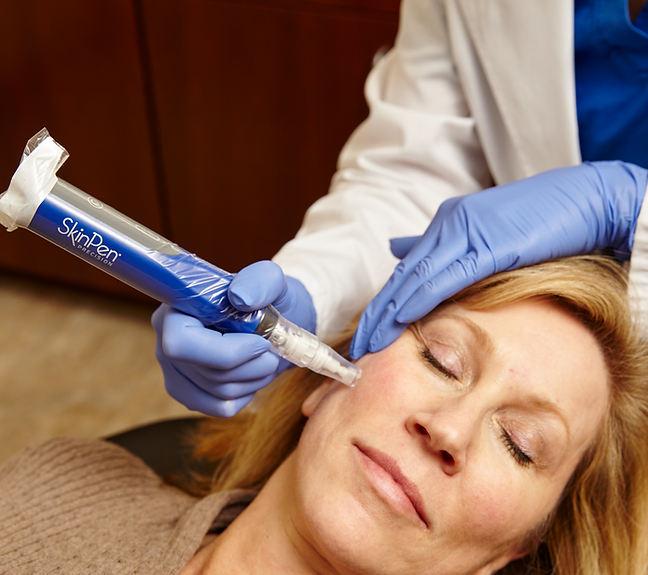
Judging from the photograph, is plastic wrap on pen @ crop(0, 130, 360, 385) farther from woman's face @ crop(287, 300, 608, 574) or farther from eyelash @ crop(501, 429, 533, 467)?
eyelash @ crop(501, 429, 533, 467)

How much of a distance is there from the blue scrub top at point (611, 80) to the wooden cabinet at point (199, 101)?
703 mm

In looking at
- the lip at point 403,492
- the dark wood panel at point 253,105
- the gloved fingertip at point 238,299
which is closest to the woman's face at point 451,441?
the lip at point 403,492

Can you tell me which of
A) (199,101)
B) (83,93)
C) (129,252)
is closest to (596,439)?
(129,252)

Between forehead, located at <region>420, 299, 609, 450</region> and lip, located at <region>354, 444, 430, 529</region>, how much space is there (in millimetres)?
196

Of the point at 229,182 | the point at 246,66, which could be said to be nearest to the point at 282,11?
the point at 246,66

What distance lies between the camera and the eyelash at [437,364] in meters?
1.03

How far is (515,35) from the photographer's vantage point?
1.31 meters

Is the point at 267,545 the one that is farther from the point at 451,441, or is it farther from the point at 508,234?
the point at 508,234

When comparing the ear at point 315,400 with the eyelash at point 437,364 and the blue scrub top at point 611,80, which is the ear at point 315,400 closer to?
the eyelash at point 437,364

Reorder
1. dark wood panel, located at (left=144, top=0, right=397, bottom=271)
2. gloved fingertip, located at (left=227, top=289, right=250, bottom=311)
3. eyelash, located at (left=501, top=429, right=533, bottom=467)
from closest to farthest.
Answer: gloved fingertip, located at (left=227, top=289, right=250, bottom=311), eyelash, located at (left=501, top=429, right=533, bottom=467), dark wood panel, located at (left=144, top=0, right=397, bottom=271)

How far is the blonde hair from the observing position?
110cm

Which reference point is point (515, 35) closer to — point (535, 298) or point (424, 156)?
point (424, 156)

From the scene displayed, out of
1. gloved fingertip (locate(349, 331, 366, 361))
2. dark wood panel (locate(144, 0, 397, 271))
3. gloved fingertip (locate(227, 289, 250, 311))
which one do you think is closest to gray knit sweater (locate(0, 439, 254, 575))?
gloved fingertip (locate(349, 331, 366, 361))

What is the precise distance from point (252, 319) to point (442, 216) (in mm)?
446
